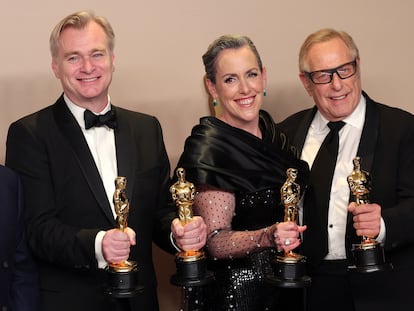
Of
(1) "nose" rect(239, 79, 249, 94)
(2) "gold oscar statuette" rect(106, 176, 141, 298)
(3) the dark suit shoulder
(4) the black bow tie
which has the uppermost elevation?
(1) "nose" rect(239, 79, 249, 94)

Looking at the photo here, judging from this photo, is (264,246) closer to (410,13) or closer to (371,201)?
(371,201)

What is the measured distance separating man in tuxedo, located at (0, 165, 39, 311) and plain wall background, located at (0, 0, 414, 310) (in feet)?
3.00

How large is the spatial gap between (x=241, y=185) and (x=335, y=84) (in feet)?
1.97

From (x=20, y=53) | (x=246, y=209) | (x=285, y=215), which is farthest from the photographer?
(x=20, y=53)

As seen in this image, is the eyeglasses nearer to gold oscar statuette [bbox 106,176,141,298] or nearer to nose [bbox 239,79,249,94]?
nose [bbox 239,79,249,94]

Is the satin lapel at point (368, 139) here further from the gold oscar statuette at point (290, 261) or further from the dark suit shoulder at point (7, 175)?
the dark suit shoulder at point (7, 175)

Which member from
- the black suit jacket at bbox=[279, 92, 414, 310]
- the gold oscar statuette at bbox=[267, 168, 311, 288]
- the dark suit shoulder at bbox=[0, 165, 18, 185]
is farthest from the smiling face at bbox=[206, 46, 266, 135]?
the dark suit shoulder at bbox=[0, 165, 18, 185]

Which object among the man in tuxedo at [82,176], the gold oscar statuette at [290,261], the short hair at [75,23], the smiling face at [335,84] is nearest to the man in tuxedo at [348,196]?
the smiling face at [335,84]

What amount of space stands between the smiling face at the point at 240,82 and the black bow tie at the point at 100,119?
397 mm

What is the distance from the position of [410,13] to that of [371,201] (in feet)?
5.19

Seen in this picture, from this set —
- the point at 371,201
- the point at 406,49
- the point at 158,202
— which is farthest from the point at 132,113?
the point at 406,49

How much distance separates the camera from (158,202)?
132 inches

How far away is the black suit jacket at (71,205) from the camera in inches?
121

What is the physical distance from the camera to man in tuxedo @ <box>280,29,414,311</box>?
328 cm
